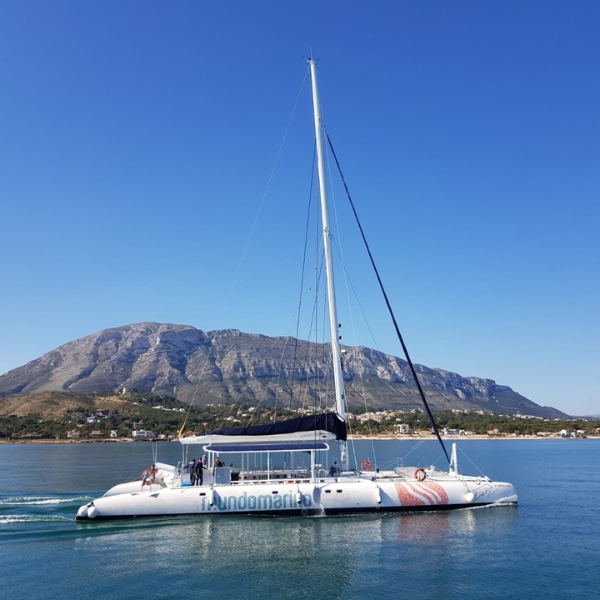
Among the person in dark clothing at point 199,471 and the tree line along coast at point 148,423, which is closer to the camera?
the person in dark clothing at point 199,471

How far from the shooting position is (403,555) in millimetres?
20359

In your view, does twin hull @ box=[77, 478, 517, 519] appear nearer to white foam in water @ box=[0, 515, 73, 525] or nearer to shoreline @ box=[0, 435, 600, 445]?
white foam in water @ box=[0, 515, 73, 525]

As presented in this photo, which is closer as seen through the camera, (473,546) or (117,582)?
(117,582)

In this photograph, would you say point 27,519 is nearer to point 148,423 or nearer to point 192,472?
point 192,472

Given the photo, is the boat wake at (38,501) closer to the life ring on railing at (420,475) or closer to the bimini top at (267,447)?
the bimini top at (267,447)

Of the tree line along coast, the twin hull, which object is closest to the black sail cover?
the twin hull

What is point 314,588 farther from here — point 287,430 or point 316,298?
point 316,298

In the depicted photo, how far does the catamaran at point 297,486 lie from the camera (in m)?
26.2

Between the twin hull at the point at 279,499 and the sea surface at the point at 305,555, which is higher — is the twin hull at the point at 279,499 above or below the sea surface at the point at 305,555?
above

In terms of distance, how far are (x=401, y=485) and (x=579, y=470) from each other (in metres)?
34.1

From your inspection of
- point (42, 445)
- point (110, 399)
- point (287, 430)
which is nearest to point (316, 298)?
point (287, 430)

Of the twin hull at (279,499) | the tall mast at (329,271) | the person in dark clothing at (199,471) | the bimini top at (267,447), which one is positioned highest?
the tall mast at (329,271)

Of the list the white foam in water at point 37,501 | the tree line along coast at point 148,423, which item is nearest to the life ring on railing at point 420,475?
the white foam in water at point 37,501

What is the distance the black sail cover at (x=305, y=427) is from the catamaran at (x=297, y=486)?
2.0 inches
